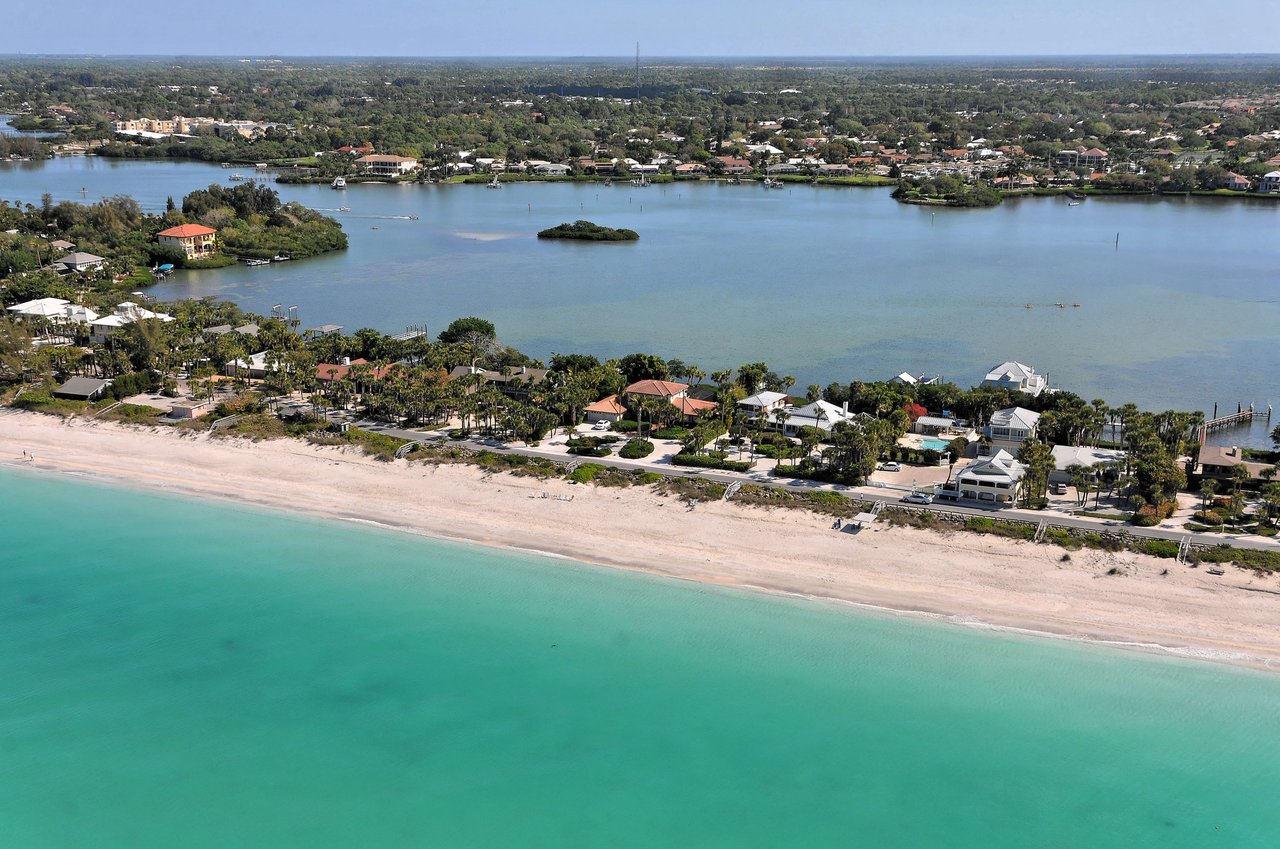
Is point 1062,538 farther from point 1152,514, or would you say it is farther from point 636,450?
point 636,450

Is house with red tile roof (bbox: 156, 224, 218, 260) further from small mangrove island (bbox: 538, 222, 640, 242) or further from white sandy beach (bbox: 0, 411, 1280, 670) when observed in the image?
white sandy beach (bbox: 0, 411, 1280, 670)

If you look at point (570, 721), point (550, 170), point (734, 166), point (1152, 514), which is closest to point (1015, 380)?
point (1152, 514)

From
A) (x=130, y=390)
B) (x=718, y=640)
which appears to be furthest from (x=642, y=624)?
(x=130, y=390)

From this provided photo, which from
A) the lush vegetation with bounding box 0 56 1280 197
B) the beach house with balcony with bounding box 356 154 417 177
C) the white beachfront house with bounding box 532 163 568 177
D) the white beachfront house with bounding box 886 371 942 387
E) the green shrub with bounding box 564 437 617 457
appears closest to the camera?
the green shrub with bounding box 564 437 617 457

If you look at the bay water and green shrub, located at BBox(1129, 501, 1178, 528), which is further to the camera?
the bay water

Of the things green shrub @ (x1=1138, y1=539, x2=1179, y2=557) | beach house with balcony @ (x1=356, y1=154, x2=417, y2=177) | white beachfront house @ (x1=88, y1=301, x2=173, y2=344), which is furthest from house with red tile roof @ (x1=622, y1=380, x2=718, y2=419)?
beach house with balcony @ (x1=356, y1=154, x2=417, y2=177)
